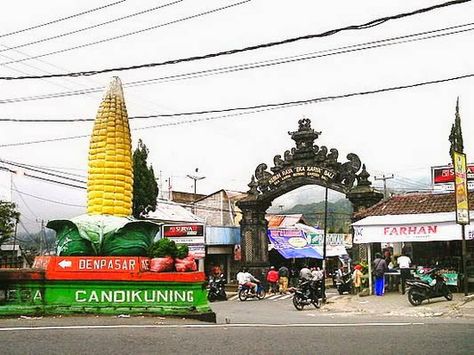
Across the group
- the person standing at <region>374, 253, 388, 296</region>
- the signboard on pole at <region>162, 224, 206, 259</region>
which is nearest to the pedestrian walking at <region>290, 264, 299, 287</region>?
the signboard on pole at <region>162, 224, 206, 259</region>

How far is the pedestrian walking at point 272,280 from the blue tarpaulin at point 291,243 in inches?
189

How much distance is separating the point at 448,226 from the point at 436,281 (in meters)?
3.40

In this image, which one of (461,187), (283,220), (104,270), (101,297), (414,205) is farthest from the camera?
(283,220)

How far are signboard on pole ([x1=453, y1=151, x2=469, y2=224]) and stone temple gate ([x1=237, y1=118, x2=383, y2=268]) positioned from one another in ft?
22.7

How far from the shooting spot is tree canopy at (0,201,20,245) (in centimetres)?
2838

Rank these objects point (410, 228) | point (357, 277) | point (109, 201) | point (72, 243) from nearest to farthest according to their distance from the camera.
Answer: point (72, 243) → point (109, 201) → point (410, 228) → point (357, 277)

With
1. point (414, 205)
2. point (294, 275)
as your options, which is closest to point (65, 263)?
point (414, 205)

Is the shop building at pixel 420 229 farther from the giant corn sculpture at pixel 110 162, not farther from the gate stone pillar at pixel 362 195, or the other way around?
the giant corn sculpture at pixel 110 162

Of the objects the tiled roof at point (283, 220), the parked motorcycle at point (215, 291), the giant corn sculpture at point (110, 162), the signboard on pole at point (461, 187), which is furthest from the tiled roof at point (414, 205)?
the tiled roof at point (283, 220)

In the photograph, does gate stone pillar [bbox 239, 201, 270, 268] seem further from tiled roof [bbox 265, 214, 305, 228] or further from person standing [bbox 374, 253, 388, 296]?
tiled roof [bbox 265, 214, 305, 228]

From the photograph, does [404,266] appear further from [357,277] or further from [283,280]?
[283,280]

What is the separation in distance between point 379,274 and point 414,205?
3.72 m

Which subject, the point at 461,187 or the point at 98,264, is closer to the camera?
the point at 98,264

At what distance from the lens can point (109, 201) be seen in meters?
12.6
